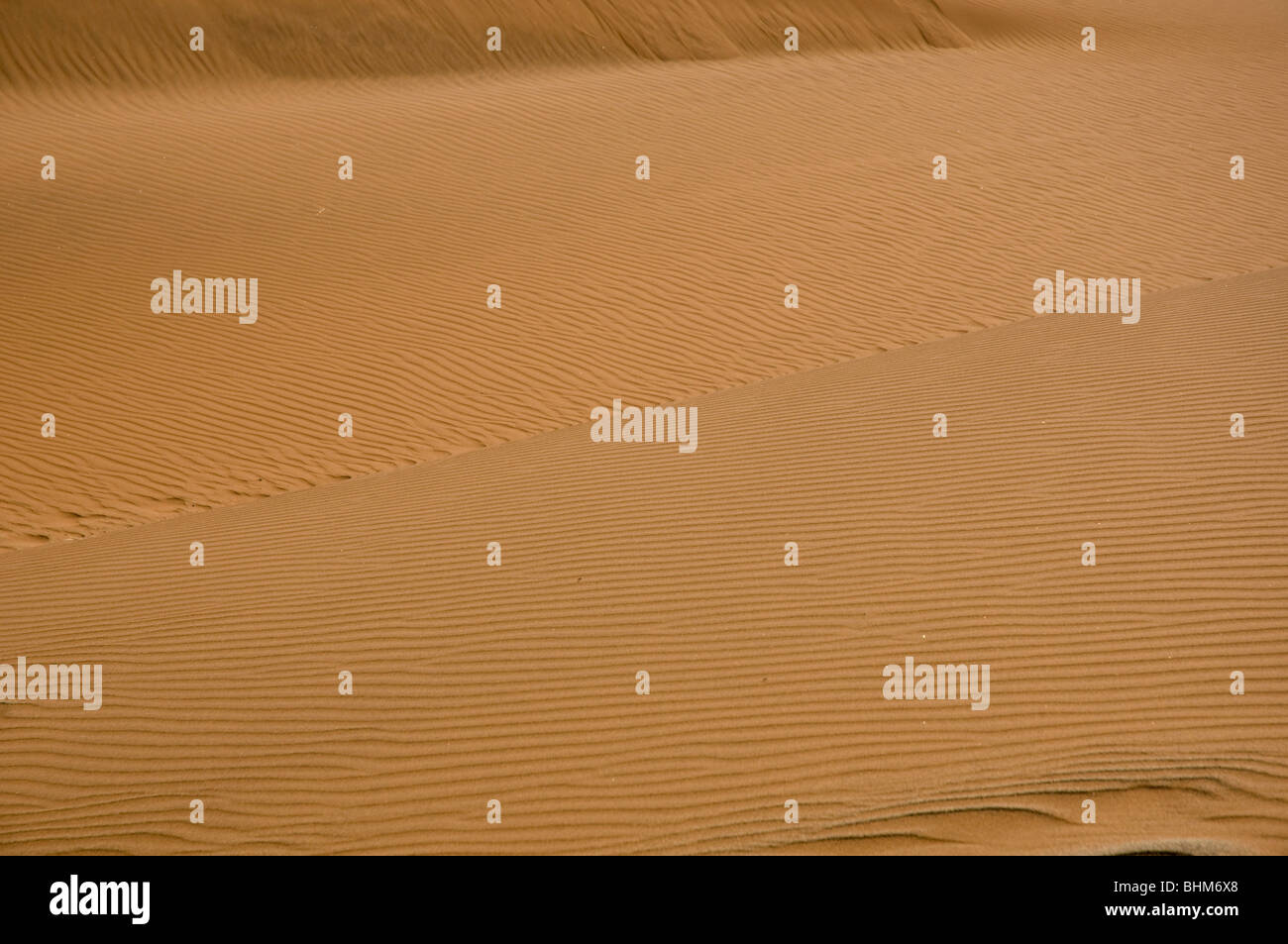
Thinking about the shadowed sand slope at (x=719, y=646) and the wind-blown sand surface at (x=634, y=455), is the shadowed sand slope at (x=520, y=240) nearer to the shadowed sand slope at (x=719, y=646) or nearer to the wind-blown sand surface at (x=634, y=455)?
the wind-blown sand surface at (x=634, y=455)

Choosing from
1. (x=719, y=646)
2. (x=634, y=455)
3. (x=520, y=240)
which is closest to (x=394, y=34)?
(x=520, y=240)

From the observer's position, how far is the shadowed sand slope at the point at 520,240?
9633 mm

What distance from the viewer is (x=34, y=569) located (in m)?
7.07

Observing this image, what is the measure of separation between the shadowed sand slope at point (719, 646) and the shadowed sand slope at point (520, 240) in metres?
2.09

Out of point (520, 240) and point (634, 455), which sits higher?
point (520, 240)

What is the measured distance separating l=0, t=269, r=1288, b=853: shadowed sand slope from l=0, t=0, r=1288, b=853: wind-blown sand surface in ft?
0.08

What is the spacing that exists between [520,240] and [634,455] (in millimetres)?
5784

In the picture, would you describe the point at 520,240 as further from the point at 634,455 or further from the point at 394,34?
the point at 394,34

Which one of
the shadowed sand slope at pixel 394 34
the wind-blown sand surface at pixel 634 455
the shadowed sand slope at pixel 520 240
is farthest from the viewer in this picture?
the shadowed sand slope at pixel 394 34

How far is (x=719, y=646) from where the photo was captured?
208 inches

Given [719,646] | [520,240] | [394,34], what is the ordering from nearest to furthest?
1. [719,646]
2. [520,240]
3. [394,34]

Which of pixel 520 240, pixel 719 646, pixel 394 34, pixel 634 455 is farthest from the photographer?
pixel 394 34

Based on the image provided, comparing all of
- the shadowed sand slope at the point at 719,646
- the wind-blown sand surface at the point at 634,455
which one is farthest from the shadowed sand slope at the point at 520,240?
the shadowed sand slope at the point at 719,646
